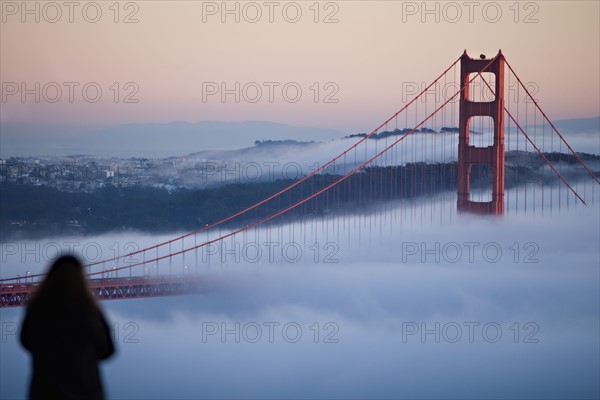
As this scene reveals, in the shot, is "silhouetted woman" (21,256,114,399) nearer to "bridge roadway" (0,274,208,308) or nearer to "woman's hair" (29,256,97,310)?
"woman's hair" (29,256,97,310)

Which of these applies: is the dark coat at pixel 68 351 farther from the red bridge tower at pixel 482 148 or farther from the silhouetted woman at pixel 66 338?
the red bridge tower at pixel 482 148

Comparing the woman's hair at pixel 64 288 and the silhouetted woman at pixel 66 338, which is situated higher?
the woman's hair at pixel 64 288

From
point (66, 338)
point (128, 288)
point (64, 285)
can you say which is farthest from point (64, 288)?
point (128, 288)

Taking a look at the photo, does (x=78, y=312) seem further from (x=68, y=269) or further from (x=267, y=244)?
(x=267, y=244)

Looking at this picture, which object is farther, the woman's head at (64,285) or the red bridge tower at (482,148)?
the red bridge tower at (482,148)

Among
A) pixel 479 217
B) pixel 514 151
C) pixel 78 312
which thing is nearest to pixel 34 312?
pixel 78 312

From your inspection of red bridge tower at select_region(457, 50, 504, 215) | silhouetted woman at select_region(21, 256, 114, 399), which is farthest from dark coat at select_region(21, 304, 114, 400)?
red bridge tower at select_region(457, 50, 504, 215)

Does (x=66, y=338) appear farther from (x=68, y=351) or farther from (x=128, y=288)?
(x=128, y=288)

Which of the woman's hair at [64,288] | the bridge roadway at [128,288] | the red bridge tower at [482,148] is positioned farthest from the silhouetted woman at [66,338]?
the red bridge tower at [482,148]
